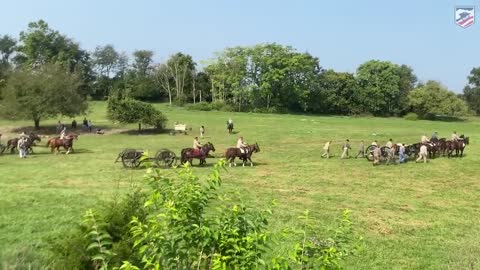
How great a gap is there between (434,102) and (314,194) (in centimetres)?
6474

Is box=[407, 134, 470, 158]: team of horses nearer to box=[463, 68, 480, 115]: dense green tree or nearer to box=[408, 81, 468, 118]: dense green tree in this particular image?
box=[408, 81, 468, 118]: dense green tree

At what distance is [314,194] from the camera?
1895 cm

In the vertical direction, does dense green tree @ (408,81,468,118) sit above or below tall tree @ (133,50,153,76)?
below

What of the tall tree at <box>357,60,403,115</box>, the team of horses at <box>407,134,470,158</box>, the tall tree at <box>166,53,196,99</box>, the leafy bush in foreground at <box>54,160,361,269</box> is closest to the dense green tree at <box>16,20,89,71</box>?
the tall tree at <box>166,53,196,99</box>

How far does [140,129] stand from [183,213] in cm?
4320

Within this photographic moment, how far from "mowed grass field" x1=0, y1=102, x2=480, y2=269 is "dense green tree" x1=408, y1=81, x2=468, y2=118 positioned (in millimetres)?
41041

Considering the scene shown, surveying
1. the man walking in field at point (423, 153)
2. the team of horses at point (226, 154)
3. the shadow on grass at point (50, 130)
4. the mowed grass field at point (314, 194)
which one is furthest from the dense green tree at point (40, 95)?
the man walking in field at point (423, 153)

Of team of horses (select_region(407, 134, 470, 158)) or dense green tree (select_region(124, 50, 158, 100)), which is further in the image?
dense green tree (select_region(124, 50, 158, 100))

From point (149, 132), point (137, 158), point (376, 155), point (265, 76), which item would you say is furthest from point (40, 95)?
point (265, 76)

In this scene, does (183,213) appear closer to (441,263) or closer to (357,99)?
(441,263)

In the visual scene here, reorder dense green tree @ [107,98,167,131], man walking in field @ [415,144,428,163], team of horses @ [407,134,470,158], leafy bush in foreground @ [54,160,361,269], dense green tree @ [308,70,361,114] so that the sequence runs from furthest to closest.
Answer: dense green tree @ [308,70,361,114] → dense green tree @ [107,98,167,131] → team of horses @ [407,134,470,158] → man walking in field @ [415,144,428,163] → leafy bush in foreground @ [54,160,361,269]

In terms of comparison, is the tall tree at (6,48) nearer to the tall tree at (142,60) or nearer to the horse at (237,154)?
the tall tree at (142,60)

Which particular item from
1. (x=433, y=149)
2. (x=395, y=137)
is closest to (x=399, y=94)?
(x=395, y=137)

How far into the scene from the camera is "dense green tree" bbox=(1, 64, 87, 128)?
46.3m
